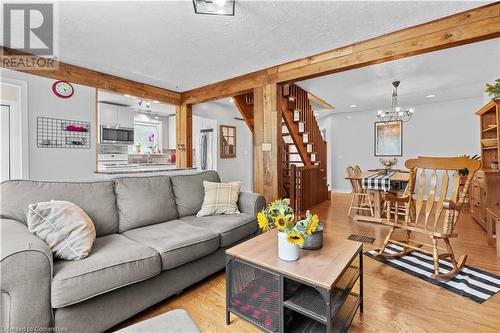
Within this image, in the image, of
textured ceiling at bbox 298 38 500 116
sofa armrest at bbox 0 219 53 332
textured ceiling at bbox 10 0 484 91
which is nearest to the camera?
sofa armrest at bbox 0 219 53 332

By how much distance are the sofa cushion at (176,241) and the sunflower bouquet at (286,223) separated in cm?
67

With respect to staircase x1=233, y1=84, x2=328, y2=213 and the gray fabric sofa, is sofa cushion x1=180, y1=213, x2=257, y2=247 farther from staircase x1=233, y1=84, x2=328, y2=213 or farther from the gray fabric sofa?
staircase x1=233, y1=84, x2=328, y2=213

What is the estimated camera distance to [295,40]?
268cm

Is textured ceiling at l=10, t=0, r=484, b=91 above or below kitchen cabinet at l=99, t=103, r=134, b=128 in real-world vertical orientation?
above

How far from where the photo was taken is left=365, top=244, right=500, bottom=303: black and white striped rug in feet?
6.23

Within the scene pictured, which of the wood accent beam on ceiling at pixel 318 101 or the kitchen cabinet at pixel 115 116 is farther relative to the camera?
the kitchen cabinet at pixel 115 116

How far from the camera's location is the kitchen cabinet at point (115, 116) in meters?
5.78

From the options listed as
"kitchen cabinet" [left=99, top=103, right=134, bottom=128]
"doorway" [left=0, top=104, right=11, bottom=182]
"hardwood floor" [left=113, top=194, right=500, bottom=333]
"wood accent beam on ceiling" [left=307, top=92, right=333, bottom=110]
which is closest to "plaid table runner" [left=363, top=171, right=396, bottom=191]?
"hardwood floor" [left=113, top=194, right=500, bottom=333]

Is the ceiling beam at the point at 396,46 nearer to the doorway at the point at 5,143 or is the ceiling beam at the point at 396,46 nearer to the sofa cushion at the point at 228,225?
the sofa cushion at the point at 228,225

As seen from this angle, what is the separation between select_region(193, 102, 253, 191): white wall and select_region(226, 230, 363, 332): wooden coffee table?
4.14 m

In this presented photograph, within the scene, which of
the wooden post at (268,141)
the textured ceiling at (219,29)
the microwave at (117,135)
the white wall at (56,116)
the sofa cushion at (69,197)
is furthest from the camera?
the microwave at (117,135)

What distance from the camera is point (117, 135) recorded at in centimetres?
600

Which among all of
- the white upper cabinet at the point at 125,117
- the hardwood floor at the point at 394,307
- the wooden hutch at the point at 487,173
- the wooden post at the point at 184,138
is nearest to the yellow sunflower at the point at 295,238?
the hardwood floor at the point at 394,307

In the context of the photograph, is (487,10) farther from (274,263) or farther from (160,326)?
(160,326)
